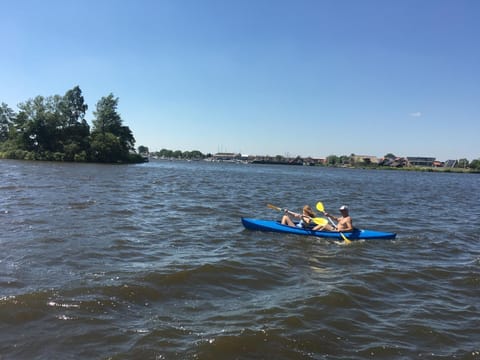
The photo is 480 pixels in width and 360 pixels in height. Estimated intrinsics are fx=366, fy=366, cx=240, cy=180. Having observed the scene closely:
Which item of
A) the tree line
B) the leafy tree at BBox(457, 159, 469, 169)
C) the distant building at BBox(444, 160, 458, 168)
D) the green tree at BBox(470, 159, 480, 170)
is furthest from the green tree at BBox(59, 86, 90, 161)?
the distant building at BBox(444, 160, 458, 168)

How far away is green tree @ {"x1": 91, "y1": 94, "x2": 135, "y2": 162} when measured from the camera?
78.8 metres

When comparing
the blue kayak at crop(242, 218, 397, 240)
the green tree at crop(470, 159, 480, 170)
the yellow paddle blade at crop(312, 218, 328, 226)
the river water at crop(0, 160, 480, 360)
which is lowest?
the river water at crop(0, 160, 480, 360)

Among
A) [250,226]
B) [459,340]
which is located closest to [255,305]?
[459,340]

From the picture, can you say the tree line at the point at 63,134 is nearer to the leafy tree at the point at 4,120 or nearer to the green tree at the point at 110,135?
the green tree at the point at 110,135

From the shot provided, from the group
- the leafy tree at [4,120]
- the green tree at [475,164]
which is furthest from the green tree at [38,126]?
the green tree at [475,164]

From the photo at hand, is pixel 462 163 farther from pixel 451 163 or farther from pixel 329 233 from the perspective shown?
pixel 329 233

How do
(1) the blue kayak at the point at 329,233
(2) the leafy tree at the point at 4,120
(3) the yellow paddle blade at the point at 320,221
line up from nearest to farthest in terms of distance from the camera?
(1) the blue kayak at the point at 329,233 < (3) the yellow paddle blade at the point at 320,221 < (2) the leafy tree at the point at 4,120

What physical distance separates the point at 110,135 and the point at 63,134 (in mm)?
9484

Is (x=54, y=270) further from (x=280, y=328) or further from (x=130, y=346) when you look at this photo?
(x=280, y=328)

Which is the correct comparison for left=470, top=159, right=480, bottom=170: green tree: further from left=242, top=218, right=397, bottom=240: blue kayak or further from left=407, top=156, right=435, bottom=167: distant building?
left=242, top=218, right=397, bottom=240: blue kayak

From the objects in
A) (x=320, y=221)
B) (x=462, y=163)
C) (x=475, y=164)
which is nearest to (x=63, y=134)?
(x=320, y=221)

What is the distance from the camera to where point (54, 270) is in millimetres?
8430

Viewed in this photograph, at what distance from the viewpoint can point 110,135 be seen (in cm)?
8138

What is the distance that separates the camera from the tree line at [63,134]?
71.9m
